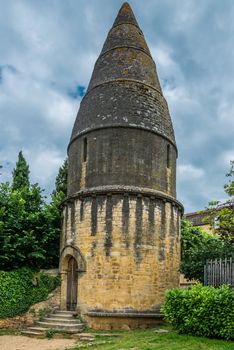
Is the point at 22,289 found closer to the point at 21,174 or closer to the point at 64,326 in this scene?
the point at 64,326

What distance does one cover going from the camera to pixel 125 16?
73.8 ft

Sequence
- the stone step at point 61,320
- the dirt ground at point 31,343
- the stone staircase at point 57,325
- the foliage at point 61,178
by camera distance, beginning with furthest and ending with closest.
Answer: the foliage at point 61,178 < the stone step at point 61,320 < the stone staircase at point 57,325 < the dirt ground at point 31,343

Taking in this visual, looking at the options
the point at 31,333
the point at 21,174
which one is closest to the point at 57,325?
the point at 31,333

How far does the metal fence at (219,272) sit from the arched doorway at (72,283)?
613 cm

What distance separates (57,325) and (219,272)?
21.7 ft

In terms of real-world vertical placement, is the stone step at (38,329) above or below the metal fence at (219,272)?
below

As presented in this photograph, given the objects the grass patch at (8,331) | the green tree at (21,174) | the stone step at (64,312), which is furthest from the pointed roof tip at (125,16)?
the grass patch at (8,331)

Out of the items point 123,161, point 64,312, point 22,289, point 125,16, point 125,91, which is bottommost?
point 64,312

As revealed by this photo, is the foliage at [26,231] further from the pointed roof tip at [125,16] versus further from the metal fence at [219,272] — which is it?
the pointed roof tip at [125,16]

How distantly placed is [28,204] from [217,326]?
12598 millimetres

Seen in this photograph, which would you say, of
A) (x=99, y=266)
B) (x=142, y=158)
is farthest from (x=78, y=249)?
(x=142, y=158)

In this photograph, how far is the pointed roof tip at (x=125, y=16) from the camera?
2218cm

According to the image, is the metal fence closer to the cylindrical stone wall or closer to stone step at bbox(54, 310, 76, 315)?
the cylindrical stone wall

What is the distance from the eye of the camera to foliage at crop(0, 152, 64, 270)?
18.7m
